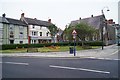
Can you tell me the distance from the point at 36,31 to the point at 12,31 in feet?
33.4

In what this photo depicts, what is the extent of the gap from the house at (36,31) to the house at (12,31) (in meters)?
2.10

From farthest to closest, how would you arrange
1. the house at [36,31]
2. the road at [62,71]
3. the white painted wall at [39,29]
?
the white painted wall at [39,29] → the house at [36,31] → the road at [62,71]

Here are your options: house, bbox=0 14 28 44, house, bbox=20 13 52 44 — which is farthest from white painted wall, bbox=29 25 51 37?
house, bbox=0 14 28 44

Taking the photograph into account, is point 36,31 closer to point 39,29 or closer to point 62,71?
point 39,29

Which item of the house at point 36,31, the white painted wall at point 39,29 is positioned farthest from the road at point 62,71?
the white painted wall at point 39,29

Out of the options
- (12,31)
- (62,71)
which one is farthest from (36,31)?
(62,71)

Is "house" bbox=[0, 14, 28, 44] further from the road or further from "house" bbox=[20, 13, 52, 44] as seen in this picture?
the road

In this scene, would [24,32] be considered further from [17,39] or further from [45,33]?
[45,33]

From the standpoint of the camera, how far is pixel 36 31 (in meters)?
60.0

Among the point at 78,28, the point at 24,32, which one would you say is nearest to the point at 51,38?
the point at 24,32

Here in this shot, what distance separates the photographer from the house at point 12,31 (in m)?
49.2

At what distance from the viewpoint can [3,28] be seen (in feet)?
161

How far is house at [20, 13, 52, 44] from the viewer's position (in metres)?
57.9

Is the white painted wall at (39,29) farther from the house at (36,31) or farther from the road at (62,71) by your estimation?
the road at (62,71)
